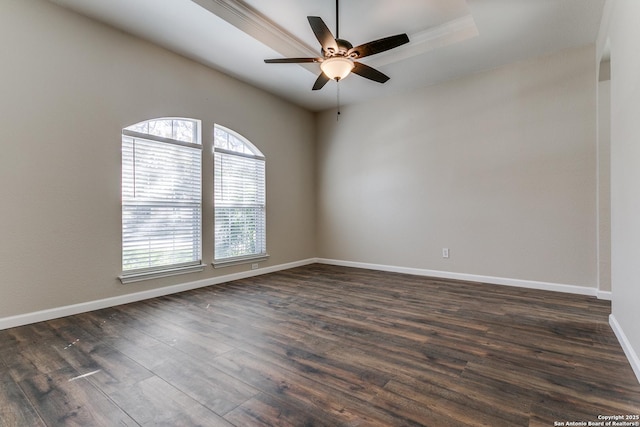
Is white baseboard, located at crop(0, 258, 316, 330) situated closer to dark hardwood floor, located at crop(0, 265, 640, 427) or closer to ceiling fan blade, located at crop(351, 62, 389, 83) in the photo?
dark hardwood floor, located at crop(0, 265, 640, 427)

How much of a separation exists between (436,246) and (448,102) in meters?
2.16

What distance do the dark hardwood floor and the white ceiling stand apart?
2951 millimetres

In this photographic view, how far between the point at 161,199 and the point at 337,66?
2540mm

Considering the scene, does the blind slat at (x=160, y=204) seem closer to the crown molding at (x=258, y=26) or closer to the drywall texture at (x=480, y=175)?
the crown molding at (x=258, y=26)

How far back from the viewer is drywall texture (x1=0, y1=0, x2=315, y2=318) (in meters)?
2.65

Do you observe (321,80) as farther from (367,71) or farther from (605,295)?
(605,295)

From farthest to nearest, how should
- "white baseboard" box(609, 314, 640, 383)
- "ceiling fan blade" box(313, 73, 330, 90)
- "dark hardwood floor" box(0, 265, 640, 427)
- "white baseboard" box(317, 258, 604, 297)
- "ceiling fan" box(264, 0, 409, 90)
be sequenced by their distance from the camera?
"white baseboard" box(317, 258, 604, 297)
"ceiling fan blade" box(313, 73, 330, 90)
"ceiling fan" box(264, 0, 409, 90)
"white baseboard" box(609, 314, 640, 383)
"dark hardwood floor" box(0, 265, 640, 427)

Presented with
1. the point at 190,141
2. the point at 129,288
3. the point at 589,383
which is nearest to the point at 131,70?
the point at 190,141

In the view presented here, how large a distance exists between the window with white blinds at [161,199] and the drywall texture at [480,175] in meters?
2.65

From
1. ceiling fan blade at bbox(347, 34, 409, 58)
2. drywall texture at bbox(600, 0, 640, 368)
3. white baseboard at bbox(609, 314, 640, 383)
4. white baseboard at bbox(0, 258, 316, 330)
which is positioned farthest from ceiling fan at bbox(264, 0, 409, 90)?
white baseboard at bbox(0, 258, 316, 330)

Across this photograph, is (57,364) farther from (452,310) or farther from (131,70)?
(452,310)

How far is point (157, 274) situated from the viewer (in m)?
3.60

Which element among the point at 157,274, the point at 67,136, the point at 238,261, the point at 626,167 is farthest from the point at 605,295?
the point at 67,136

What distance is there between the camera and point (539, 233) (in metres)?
3.82
